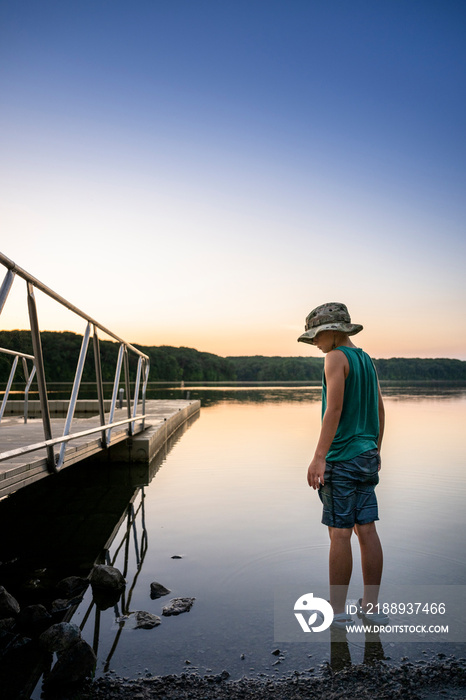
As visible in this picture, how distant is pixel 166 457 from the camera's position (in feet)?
37.7

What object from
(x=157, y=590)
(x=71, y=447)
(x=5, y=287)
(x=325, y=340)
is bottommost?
(x=157, y=590)

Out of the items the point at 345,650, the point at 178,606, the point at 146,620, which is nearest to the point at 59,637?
the point at 146,620

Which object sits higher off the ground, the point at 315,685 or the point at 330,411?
the point at 330,411

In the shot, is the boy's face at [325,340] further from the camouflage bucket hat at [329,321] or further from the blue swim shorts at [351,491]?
the blue swim shorts at [351,491]

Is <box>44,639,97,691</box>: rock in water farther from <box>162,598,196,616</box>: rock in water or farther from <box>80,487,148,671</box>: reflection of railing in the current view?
<box>162,598,196,616</box>: rock in water

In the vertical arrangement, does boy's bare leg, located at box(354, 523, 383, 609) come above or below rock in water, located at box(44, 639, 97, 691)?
above

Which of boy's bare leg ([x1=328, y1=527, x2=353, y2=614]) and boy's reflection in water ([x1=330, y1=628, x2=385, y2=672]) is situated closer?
boy's reflection in water ([x1=330, y1=628, x2=385, y2=672])

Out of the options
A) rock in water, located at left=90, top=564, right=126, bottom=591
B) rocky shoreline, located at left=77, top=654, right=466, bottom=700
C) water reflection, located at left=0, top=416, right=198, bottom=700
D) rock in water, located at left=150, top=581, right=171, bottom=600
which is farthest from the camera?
rock in water, located at left=90, top=564, right=126, bottom=591

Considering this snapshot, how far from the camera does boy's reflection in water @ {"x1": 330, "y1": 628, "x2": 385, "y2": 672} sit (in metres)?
2.85

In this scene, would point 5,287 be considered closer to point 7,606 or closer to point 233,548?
point 7,606

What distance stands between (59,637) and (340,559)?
168 centimetres

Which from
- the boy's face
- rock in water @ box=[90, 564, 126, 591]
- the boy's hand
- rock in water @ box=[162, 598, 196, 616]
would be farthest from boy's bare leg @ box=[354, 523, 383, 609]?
rock in water @ box=[90, 564, 126, 591]

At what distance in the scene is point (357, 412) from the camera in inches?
121

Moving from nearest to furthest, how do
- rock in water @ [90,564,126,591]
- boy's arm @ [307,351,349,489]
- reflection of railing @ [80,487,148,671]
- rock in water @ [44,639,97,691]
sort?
rock in water @ [44,639,97,691], boy's arm @ [307,351,349,489], reflection of railing @ [80,487,148,671], rock in water @ [90,564,126,591]
